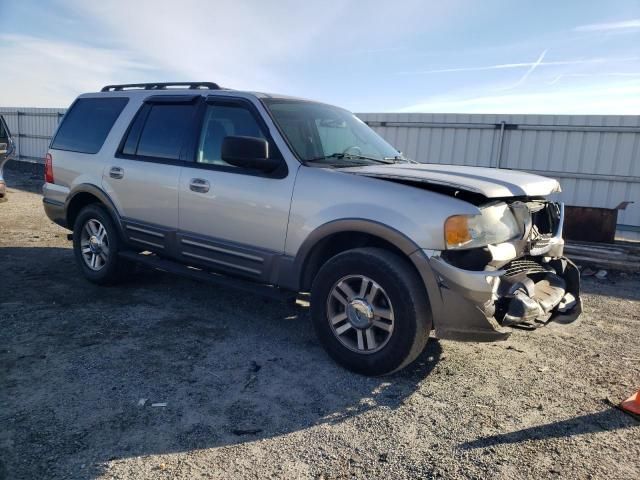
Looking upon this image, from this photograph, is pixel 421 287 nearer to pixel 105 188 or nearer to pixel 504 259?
pixel 504 259

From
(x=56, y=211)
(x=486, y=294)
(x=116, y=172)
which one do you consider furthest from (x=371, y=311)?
(x=56, y=211)

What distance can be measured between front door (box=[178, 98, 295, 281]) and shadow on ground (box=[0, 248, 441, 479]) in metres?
0.67

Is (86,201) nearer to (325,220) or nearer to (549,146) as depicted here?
(325,220)

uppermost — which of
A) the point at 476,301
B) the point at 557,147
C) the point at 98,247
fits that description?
the point at 557,147

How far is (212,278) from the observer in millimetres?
4113

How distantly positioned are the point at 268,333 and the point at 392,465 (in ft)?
6.21

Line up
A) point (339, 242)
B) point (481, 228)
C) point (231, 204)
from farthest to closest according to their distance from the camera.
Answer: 1. point (231, 204)
2. point (339, 242)
3. point (481, 228)

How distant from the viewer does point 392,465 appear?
2.41 meters

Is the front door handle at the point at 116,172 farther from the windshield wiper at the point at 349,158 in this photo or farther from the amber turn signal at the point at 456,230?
the amber turn signal at the point at 456,230

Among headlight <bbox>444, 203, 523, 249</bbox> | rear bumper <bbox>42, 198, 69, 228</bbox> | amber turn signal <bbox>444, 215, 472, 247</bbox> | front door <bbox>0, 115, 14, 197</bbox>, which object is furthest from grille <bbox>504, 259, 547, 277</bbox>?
front door <bbox>0, 115, 14, 197</bbox>

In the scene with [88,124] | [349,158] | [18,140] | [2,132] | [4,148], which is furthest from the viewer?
[18,140]

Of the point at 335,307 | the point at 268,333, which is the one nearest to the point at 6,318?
the point at 268,333

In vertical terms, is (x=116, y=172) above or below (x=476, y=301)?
above

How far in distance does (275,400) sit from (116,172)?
3.03 metres
